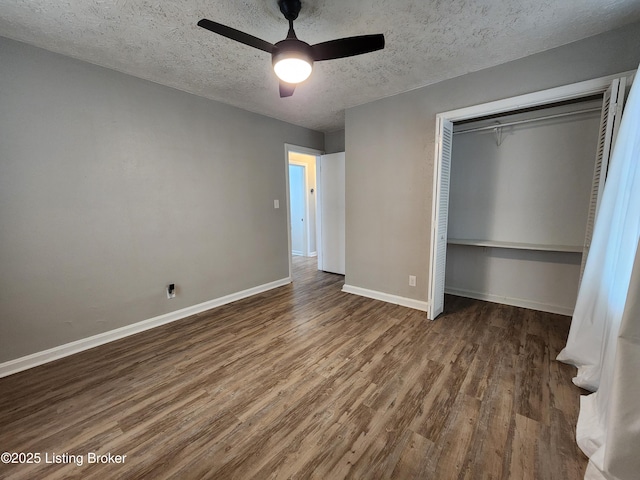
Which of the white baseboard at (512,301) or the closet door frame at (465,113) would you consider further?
the white baseboard at (512,301)

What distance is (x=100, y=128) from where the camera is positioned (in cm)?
235

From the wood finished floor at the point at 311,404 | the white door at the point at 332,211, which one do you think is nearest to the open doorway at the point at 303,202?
the white door at the point at 332,211

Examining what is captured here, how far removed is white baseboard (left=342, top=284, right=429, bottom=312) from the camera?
310 cm

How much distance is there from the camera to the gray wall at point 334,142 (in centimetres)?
453

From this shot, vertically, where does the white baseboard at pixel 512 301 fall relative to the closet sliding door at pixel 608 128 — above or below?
below

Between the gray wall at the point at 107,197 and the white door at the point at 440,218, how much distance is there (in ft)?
7.65

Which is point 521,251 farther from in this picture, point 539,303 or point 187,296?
point 187,296

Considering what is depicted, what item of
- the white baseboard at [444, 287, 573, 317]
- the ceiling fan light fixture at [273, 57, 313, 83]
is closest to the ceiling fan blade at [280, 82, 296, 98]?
the ceiling fan light fixture at [273, 57, 313, 83]

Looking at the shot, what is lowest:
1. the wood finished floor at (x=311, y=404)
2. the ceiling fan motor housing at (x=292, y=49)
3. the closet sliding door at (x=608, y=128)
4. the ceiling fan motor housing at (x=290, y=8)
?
the wood finished floor at (x=311, y=404)

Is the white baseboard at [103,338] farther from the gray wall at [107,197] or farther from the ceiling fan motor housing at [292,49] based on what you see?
the ceiling fan motor housing at [292,49]

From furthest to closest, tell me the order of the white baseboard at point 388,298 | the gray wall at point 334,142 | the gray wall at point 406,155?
the gray wall at point 334,142 → the white baseboard at point 388,298 → the gray wall at point 406,155

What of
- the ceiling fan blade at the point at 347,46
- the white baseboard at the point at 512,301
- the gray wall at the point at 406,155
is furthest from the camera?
the white baseboard at the point at 512,301

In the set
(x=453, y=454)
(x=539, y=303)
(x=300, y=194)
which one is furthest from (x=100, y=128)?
(x=539, y=303)

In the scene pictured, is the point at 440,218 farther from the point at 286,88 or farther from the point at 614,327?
the point at 286,88
